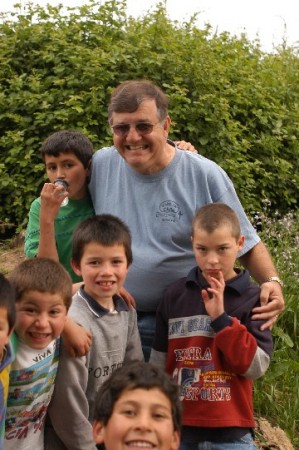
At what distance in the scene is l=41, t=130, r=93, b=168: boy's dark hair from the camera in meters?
4.25

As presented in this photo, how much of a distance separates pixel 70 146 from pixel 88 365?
46.8 inches

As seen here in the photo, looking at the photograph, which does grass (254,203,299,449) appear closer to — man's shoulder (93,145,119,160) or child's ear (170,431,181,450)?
man's shoulder (93,145,119,160)

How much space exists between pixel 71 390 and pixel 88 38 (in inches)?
190

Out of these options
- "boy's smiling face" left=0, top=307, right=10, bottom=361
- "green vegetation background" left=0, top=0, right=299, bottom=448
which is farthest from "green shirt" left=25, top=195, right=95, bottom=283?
"green vegetation background" left=0, top=0, right=299, bottom=448

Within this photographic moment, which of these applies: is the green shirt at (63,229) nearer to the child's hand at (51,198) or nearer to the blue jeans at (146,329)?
the child's hand at (51,198)

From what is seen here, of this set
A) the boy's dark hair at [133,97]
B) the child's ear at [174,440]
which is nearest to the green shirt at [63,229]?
the boy's dark hair at [133,97]

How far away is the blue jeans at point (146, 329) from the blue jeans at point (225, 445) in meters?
0.57

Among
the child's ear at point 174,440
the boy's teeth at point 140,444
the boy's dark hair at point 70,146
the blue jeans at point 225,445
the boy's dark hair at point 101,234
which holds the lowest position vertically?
the boy's teeth at point 140,444

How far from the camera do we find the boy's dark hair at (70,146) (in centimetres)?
425

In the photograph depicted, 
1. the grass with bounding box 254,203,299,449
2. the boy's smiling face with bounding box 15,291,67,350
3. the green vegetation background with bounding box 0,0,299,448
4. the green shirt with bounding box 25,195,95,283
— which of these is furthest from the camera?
the green vegetation background with bounding box 0,0,299,448

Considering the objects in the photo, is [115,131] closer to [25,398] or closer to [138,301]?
[138,301]

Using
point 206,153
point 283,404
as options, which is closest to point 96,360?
point 283,404

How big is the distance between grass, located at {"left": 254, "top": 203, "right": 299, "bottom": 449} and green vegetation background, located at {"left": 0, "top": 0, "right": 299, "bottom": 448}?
0.02m

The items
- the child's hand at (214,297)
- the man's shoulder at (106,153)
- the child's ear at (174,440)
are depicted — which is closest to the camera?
the child's ear at (174,440)
